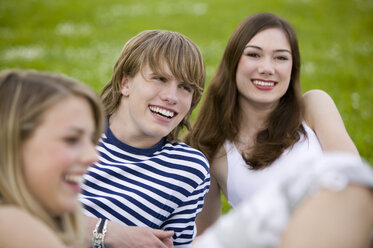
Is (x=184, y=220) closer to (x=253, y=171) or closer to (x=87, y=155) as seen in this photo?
(x=253, y=171)

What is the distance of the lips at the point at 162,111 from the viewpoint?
12.4 feet

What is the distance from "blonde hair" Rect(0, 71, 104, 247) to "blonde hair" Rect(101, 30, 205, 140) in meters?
1.39

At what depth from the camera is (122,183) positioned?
3.66 m

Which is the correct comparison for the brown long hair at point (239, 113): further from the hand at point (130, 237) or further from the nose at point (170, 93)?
the hand at point (130, 237)

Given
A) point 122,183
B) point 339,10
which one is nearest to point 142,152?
point 122,183

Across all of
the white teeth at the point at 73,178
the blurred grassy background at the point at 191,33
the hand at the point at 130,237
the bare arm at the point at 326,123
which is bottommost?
the hand at the point at 130,237

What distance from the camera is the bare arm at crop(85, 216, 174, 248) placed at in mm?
3391

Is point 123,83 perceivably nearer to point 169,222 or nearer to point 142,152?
point 142,152

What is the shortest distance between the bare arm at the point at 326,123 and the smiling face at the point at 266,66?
329mm

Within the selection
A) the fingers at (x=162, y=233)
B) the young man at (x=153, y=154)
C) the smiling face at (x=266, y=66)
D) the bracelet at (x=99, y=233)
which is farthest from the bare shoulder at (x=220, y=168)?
the bracelet at (x=99, y=233)

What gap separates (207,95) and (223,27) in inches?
472

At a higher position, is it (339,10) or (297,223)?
(339,10)

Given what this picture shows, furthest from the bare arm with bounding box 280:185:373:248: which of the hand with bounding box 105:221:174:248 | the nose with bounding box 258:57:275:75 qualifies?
the nose with bounding box 258:57:275:75

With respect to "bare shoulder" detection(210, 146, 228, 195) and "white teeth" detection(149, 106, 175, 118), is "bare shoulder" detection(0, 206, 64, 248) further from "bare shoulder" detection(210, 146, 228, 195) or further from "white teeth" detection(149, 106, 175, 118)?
"bare shoulder" detection(210, 146, 228, 195)
